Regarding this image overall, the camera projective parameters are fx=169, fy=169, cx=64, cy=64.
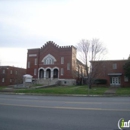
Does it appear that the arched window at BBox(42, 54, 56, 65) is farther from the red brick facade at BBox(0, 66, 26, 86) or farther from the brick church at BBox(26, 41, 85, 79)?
the red brick facade at BBox(0, 66, 26, 86)

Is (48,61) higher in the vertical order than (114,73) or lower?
higher

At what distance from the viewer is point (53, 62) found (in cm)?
4884

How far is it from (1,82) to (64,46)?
25.4 metres

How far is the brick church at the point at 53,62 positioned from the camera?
46938mm

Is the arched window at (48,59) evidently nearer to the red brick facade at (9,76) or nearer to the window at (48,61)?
the window at (48,61)

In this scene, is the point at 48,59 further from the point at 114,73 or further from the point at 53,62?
the point at 114,73

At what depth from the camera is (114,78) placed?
40.2 metres

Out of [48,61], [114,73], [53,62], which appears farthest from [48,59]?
[114,73]

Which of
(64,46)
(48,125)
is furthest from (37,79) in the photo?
(48,125)

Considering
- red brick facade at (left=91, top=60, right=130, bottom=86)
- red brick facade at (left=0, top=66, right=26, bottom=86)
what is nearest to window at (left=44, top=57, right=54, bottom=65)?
red brick facade at (left=0, top=66, right=26, bottom=86)

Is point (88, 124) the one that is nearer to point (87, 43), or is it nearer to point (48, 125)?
point (48, 125)

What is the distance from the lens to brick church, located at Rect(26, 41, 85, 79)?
4694 centimetres

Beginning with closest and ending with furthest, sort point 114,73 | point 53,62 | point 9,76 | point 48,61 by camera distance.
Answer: point 114,73
point 53,62
point 48,61
point 9,76

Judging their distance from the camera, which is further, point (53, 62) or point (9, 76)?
point (9, 76)
